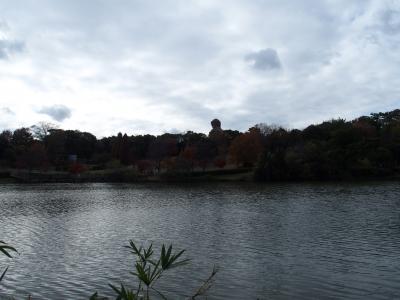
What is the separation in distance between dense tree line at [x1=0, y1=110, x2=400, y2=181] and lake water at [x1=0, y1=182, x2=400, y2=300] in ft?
152

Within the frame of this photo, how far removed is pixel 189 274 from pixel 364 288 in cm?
648

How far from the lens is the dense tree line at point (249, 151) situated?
85188 mm

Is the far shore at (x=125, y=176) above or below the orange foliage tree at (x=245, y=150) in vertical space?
below

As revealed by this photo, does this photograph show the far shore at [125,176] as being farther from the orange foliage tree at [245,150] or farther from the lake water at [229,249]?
the lake water at [229,249]

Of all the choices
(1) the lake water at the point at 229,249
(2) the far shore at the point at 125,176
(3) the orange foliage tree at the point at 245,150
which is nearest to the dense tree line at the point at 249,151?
(3) the orange foliage tree at the point at 245,150

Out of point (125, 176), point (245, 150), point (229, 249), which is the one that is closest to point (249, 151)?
point (245, 150)

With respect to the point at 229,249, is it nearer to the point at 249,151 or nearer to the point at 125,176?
the point at 249,151

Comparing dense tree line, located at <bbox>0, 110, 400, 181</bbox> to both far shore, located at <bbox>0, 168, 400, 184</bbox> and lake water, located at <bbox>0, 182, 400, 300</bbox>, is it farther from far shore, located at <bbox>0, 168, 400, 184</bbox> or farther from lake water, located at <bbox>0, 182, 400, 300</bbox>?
lake water, located at <bbox>0, 182, 400, 300</bbox>

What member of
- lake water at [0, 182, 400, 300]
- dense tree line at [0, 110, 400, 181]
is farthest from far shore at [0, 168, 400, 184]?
lake water at [0, 182, 400, 300]

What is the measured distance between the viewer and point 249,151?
98812 millimetres

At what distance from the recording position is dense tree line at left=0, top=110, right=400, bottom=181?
8519 centimetres

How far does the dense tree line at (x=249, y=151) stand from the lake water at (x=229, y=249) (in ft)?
152

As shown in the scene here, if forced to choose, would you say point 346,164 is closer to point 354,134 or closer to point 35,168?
point 354,134

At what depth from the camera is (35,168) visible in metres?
114
